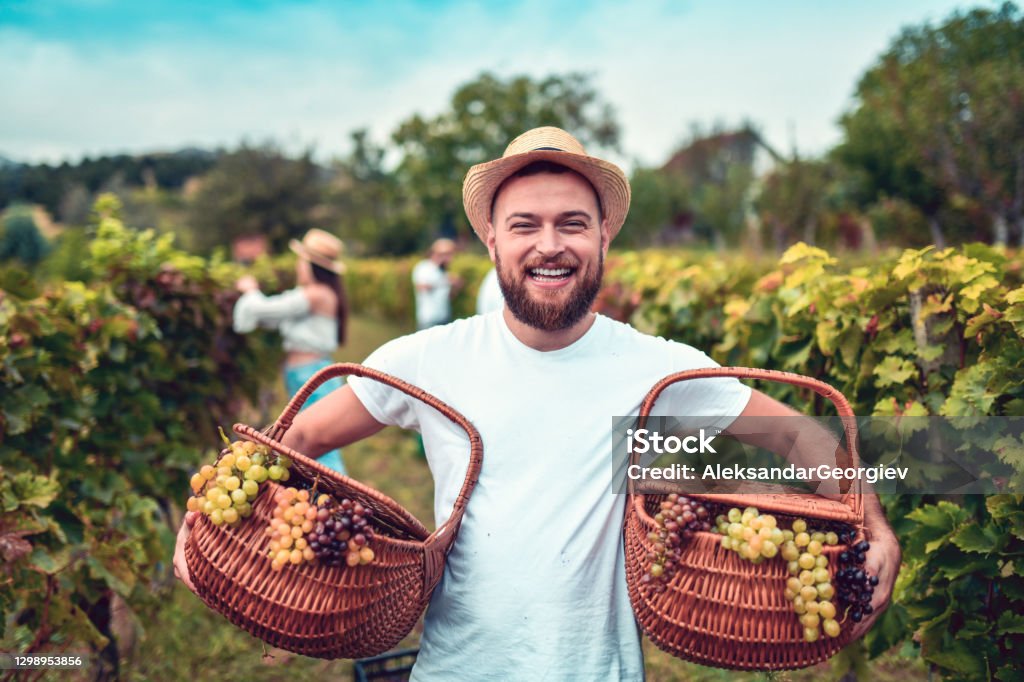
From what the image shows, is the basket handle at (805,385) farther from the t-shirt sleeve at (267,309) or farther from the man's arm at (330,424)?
the t-shirt sleeve at (267,309)

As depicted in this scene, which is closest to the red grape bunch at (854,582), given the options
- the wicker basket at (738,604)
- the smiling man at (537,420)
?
the wicker basket at (738,604)

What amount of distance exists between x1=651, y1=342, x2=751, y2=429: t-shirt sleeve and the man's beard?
30cm

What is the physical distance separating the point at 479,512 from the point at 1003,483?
1474 mm

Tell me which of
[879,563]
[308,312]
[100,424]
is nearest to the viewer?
[879,563]

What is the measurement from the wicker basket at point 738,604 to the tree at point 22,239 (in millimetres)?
31612

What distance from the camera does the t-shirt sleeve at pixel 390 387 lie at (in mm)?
1901

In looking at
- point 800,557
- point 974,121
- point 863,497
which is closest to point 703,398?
point 863,497

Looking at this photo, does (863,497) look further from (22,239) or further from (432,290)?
(22,239)

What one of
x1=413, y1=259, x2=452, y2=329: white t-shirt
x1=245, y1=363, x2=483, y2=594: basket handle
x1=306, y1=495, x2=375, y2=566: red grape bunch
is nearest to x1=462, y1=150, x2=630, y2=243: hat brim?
x1=245, y1=363, x2=483, y2=594: basket handle

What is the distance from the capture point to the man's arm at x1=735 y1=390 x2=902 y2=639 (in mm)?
1528

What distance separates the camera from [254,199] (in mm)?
43688

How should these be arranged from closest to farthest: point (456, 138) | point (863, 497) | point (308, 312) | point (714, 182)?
point (863, 497) → point (308, 312) → point (456, 138) → point (714, 182)

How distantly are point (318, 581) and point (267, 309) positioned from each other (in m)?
3.94

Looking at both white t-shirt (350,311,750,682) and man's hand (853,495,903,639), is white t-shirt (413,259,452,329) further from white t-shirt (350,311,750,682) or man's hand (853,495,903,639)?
man's hand (853,495,903,639)
